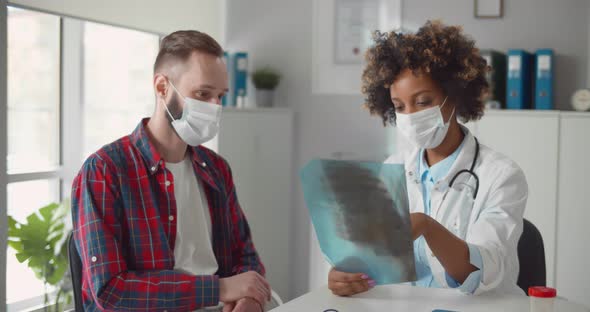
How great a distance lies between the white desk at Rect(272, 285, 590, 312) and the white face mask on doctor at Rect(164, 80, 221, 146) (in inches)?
26.1

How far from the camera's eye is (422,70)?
6.50ft

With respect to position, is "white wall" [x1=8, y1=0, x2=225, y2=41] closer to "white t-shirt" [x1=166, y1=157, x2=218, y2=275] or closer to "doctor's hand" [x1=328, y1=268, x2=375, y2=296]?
"white t-shirt" [x1=166, y1=157, x2=218, y2=275]

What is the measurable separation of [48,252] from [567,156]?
97.9 inches

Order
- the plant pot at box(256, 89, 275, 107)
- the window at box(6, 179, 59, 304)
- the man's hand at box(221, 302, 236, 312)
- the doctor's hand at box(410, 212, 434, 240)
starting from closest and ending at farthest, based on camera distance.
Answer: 1. the doctor's hand at box(410, 212, 434, 240)
2. the man's hand at box(221, 302, 236, 312)
3. the window at box(6, 179, 59, 304)
4. the plant pot at box(256, 89, 275, 107)

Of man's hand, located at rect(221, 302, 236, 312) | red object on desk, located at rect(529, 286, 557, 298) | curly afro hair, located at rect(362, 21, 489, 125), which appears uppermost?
curly afro hair, located at rect(362, 21, 489, 125)

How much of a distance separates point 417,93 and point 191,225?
811 millimetres

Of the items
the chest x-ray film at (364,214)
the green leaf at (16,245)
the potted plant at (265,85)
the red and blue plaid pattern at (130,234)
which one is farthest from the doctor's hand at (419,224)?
the potted plant at (265,85)

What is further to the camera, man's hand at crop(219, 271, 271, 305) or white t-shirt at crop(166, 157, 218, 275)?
white t-shirt at crop(166, 157, 218, 275)

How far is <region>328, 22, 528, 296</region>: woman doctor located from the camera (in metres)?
1.71

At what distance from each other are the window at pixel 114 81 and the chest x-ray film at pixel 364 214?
8.05ft

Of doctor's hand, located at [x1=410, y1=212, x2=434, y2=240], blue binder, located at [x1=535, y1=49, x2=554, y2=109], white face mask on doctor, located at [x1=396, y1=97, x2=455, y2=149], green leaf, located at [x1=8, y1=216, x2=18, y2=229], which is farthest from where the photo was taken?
blue binder, located at [x1=535, y1=49, x2=554, y2=109]

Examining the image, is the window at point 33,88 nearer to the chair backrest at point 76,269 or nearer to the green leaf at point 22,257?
the green leaf at point 22,257

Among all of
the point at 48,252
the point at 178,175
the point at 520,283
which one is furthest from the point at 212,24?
the point at 520,283

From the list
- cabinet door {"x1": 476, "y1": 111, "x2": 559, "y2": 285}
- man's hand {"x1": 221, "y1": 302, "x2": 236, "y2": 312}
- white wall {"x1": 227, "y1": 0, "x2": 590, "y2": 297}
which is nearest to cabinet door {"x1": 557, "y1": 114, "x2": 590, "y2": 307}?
cabinet door {"x1": 476, "y1": 111, "x2": 559, "y2": 285}
